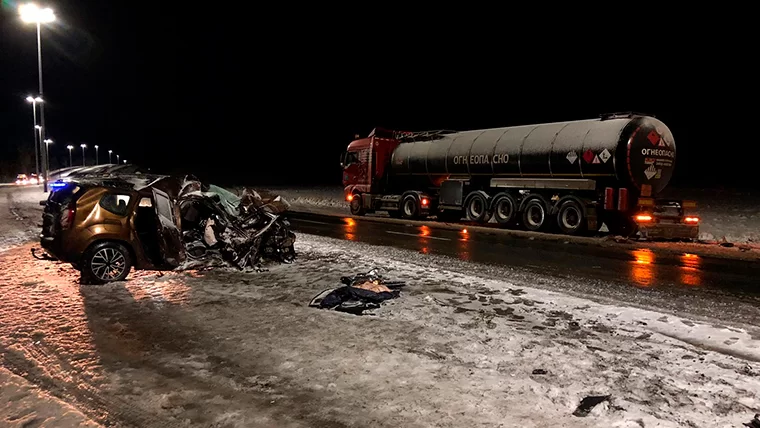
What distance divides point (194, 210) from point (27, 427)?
599 cm

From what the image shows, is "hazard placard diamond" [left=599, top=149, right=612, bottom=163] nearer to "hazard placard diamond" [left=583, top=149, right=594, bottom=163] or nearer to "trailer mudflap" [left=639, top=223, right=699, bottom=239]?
"hazard placard diamond" [left=583, top=149, right=594, bottom=163]

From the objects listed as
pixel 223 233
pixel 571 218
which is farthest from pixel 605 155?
pixel 223 233

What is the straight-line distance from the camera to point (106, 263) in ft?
26.3

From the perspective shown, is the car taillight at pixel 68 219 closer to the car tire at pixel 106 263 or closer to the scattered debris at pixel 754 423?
the car tire at pixel 106 263

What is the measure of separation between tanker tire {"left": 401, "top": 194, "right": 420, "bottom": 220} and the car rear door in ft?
47.4

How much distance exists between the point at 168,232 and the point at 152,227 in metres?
0.42

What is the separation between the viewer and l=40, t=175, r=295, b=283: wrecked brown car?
7793 mm

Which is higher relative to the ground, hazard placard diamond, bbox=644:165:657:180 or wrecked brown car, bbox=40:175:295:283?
hazard placard diamond, bbox=644:165:657:180

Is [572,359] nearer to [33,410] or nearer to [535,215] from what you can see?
[33,410]

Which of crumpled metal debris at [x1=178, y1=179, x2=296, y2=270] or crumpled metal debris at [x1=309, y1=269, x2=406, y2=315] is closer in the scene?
crumpled metal debris at [x1=309, y1=269, x2=406, y2=315]

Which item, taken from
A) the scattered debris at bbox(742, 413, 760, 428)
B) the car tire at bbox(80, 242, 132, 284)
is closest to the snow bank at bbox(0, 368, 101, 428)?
the car tire at bbox(80, 242, 132, 284)

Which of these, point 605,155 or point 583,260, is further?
point 605,155

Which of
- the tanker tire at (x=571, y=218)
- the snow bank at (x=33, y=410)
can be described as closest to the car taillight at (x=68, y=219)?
the snow bank at (x=33, y=410)

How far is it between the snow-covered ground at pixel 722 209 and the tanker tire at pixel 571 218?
3.50 m
